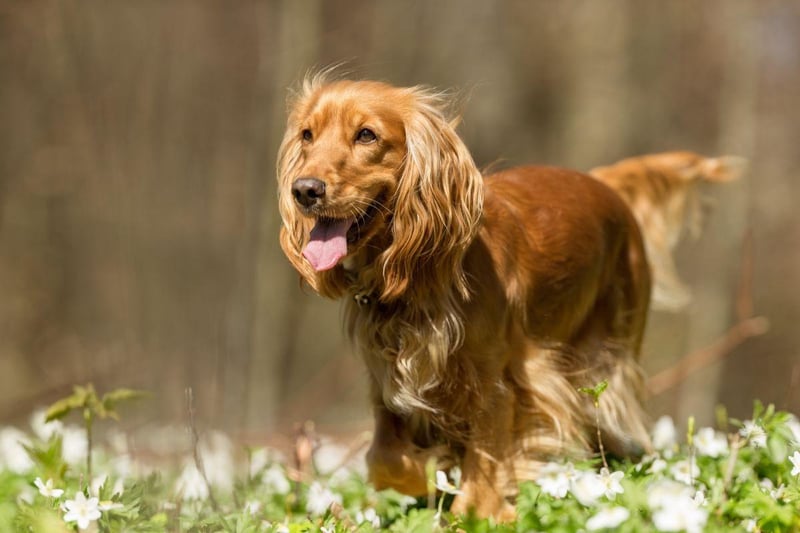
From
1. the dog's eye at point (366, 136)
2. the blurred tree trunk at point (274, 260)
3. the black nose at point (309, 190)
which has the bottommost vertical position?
the blurred tree trunk at point (274, 260)

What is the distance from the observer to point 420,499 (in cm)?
400

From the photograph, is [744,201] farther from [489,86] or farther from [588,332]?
[588,332]

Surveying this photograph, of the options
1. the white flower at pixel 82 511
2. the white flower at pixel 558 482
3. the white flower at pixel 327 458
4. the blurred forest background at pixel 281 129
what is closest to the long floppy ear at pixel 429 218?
the white flower at pixel 558 482

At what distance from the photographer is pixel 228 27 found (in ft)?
41.9

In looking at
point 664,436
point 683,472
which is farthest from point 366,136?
point 664,436

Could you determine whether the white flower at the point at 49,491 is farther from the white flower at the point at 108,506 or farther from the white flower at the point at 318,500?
the white flower at the point at 318,500

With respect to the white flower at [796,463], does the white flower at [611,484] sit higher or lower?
lower

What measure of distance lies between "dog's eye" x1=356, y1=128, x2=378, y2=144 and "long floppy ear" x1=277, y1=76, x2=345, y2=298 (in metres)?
0.28

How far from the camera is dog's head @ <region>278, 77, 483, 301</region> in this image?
11.2 feet

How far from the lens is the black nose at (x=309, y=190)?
129 inches

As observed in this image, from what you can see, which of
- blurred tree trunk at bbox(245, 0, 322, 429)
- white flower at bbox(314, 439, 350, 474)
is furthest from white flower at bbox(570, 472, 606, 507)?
blurred tree trunk at bbox(245, 0, 322, 429)

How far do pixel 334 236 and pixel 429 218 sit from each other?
13.2 inches

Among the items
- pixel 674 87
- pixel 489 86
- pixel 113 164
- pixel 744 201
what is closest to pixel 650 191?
pixel 113 164

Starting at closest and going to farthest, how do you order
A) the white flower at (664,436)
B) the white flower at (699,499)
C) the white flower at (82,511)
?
the white flower at (82,511)
the white flower at (699,499)
the white flower at (664,436)
